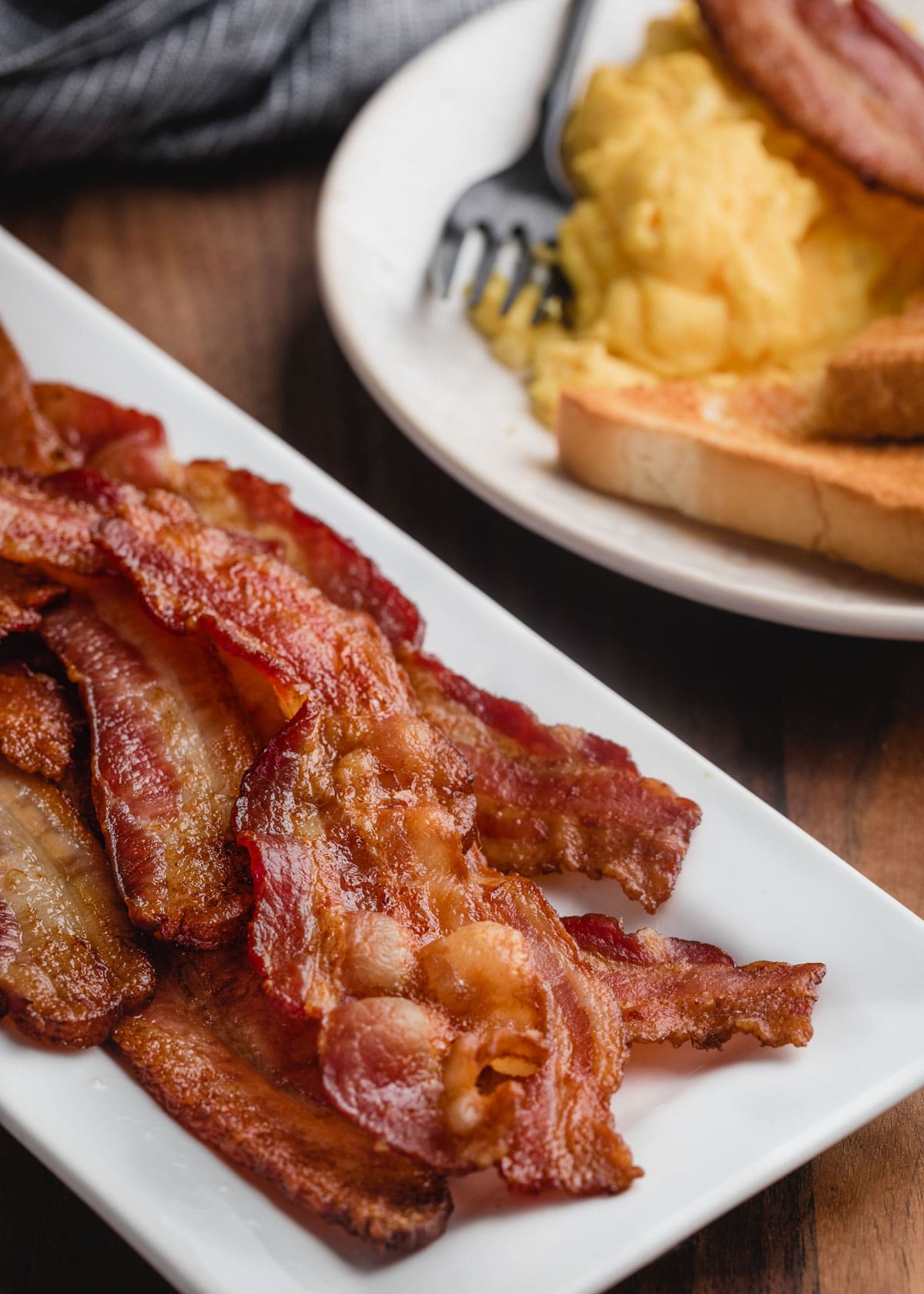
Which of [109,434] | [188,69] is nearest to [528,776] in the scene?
[109,434]

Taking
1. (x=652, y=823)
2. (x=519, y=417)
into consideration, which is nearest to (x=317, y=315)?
(x=519, y=417)

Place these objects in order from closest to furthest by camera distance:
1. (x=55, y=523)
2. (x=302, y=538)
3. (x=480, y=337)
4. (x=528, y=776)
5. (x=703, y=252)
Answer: (x=528, y=776)
(x=55, y=523)
(x=302, y=538)
(x=703, y=252)
(x=480, y=337)

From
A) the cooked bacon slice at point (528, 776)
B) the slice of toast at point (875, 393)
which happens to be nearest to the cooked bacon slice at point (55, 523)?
the cooked bacon slice at point (528, 776)

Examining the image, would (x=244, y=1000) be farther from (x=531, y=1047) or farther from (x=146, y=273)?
(x=146, y=273)

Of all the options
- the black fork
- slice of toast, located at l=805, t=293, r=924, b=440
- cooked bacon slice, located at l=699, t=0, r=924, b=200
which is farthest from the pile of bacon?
cooked bacon slice, located at l=699, t=0, r=924, b=200

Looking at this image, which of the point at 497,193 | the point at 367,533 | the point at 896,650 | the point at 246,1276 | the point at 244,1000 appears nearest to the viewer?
the point at 246,1276

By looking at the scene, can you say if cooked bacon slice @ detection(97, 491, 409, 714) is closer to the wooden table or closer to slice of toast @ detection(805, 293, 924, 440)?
the wooden table

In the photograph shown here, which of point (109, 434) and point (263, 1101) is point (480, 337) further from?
point (263, 1101)
